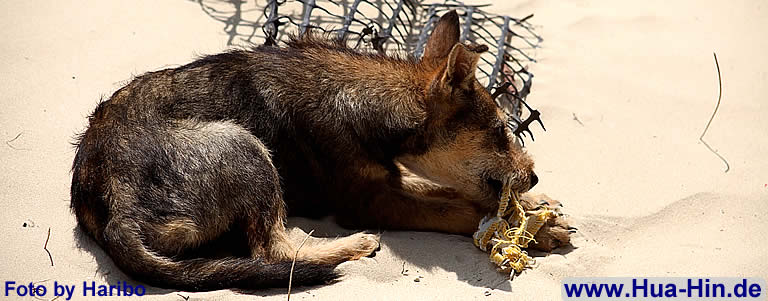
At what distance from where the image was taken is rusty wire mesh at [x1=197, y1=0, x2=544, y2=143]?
6766mm

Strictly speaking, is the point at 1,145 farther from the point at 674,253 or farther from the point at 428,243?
the point at 674,253

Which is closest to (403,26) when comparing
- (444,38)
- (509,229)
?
(444,38)

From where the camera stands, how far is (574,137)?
6312 mm

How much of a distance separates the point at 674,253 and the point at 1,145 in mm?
4425

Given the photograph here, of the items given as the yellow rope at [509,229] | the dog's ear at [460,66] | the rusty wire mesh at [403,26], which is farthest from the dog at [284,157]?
Result: the rusty wire mesh at [403,26]

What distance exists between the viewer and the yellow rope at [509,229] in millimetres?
4934

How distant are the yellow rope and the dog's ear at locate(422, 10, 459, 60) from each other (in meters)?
0.95

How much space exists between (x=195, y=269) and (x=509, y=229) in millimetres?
1862

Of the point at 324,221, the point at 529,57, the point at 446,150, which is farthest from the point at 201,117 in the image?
the point at 529,57

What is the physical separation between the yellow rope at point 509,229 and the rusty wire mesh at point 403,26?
1.54 meters

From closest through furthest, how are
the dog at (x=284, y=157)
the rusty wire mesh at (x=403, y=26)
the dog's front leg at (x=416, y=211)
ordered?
the dog at (x=284, y=157) → the dog's front leg at (x=416, y=211) → the rusty wire mesh at (x=403, y=26)

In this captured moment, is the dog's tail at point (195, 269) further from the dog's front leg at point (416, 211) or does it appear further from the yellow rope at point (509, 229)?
the yellow rope at point (509, 229)

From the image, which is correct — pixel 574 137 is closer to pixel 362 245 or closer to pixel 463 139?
pixel 463 139

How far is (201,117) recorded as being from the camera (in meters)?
5.00
